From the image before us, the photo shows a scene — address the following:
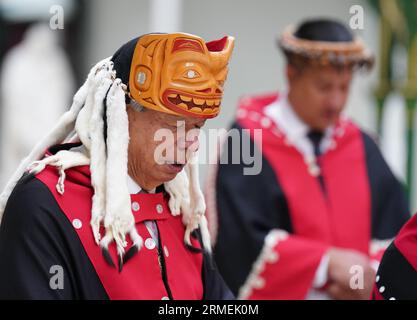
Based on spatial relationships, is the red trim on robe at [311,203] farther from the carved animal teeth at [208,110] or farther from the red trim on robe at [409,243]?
the carved animal teeth at [208,110]

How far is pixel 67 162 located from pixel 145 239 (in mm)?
332

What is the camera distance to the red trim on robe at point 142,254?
2.97 meters

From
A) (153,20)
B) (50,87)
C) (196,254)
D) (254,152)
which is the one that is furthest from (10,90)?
(196,254)

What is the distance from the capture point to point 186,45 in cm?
298

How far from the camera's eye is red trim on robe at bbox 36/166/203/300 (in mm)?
2975

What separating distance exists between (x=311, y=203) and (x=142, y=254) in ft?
6.64

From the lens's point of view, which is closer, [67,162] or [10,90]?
[67,162]

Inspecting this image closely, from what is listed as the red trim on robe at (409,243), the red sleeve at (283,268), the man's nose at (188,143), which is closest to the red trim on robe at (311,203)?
the red sleeve at (283,268)

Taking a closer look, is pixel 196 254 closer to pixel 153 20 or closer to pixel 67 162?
pixel 67 162

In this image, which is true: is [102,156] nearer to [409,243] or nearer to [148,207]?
[148,207]

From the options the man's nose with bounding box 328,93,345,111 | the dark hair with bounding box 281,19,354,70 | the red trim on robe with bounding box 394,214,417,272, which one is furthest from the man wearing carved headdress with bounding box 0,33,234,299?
the dark hair with bounding box 281,19,354,70

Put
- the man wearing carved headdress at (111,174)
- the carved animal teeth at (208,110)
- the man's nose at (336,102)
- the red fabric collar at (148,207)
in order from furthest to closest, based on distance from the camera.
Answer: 1. the man's nose at (336,102)
2. the red fabric collar at (148,207)
3. the carved animal teeth at (208,110)
4. the man wearing carved headdress at (111,174)

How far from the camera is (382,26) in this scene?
28.4ft
